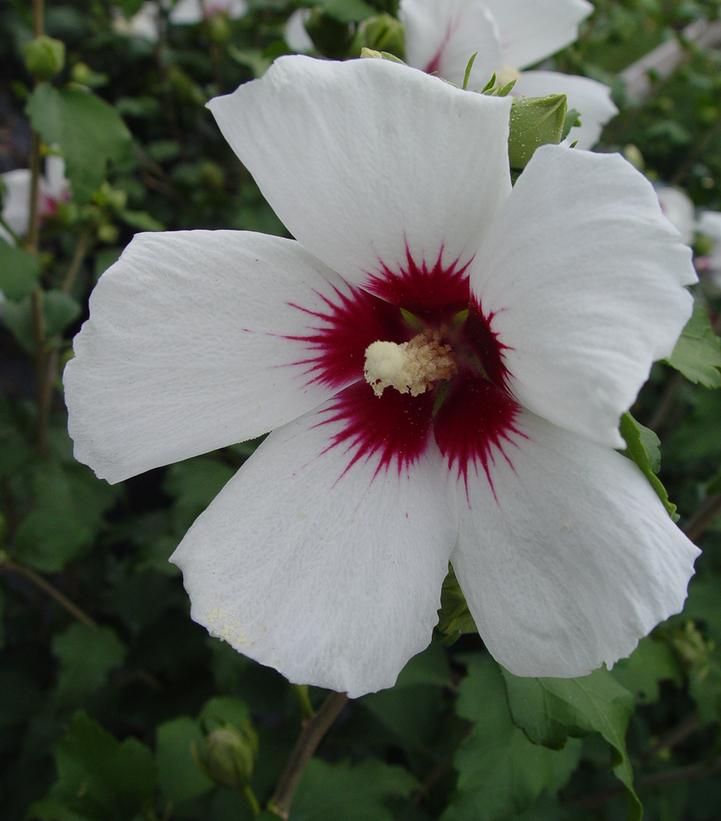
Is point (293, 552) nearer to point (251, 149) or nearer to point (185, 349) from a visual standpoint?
point (185, 349)

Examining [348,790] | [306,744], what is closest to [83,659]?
[348,790]

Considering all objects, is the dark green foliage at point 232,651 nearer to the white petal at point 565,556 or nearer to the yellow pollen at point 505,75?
the white petal at point 565,556

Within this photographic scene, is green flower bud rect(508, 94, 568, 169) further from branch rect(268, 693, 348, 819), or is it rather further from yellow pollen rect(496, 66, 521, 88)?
branch rect(268, 693, 348, 819)

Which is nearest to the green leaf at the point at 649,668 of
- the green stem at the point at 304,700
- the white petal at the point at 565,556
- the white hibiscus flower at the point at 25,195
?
the green stem at the point at 304,700

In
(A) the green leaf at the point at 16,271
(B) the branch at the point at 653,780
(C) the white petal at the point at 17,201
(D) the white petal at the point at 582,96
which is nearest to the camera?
(D) the white petal at the point at 582,96

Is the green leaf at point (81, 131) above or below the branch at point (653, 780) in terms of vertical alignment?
above
